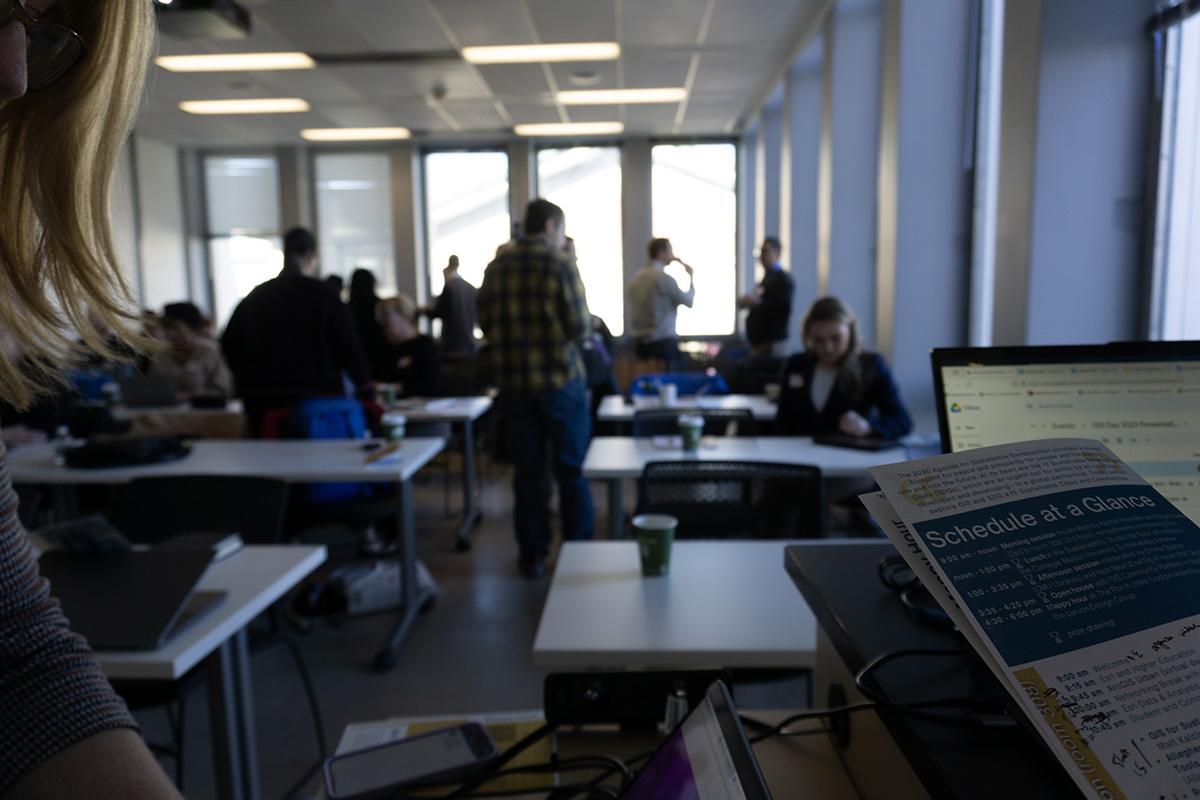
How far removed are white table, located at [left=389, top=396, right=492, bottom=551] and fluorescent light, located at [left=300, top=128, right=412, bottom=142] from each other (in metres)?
4.92

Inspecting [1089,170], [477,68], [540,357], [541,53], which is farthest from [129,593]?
[477,68]

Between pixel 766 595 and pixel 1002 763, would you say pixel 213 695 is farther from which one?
pixel 1002 763

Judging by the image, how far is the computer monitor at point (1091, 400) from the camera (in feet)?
2.25

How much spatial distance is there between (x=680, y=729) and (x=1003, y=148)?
9.32 feet

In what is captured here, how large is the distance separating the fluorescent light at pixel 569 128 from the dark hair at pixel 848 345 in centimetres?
558

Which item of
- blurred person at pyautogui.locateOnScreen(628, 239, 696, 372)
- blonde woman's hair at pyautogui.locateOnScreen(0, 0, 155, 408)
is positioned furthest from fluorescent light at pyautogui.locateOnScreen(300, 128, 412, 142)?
blonde woman's hair at pyautogui.locateOnScreen(0, 0, 155, 408)

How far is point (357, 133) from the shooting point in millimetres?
8227

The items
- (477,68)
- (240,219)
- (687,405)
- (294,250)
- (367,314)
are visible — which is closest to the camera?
(294,250)

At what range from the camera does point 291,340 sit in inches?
123

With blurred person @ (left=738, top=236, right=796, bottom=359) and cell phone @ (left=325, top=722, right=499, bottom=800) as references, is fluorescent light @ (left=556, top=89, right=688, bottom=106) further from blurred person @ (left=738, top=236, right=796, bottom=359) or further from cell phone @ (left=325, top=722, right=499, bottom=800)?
cell phone @ (left=325, top=722, right=499, bottom=800)

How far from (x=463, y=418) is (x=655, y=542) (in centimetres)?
271

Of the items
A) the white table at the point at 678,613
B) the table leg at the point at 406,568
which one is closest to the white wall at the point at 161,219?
the table leg at the point at 406,568

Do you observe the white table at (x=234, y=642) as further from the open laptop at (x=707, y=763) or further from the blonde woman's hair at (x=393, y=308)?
the blonde woman's hair at (x=393, y=308)

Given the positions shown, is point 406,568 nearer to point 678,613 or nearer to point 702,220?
point 678,613
